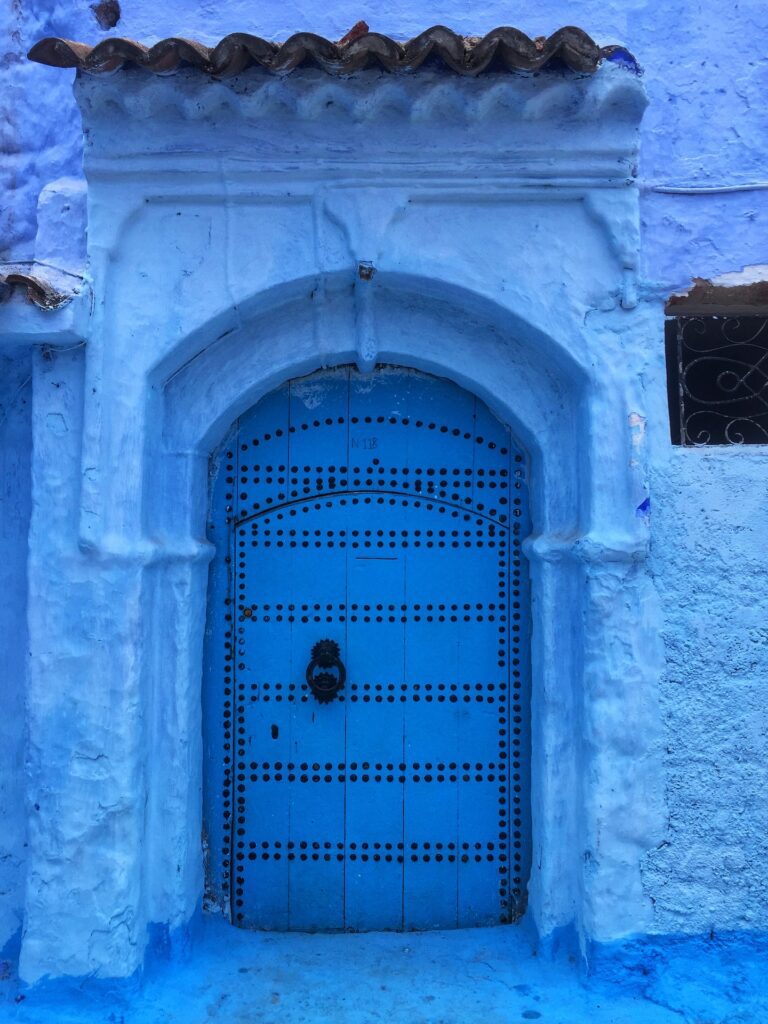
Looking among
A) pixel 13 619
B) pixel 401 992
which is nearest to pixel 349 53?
pixel 13 619

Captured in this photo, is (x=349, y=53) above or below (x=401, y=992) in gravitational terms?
above

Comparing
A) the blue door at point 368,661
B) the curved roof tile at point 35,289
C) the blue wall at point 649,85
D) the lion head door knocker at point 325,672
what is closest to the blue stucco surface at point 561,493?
the blue wall at point 649,85

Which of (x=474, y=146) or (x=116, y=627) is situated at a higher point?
(x=474, y=146)

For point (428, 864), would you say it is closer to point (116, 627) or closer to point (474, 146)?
point (116, 627)

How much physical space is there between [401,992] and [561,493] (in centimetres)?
183

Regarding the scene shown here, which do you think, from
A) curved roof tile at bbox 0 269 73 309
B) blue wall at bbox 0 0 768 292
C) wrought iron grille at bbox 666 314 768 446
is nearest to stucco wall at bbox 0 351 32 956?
curved roof tile at bbox 0 269 73 309

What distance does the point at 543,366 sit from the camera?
3.18m

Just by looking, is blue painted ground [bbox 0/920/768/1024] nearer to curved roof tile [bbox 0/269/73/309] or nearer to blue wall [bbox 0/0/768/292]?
curved roof tile [bbox 0/269/73/309]

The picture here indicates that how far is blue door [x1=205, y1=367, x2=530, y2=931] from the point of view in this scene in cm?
328

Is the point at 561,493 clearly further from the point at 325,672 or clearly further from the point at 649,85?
the point at 649,85

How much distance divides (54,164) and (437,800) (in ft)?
9.12

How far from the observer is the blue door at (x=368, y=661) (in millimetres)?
3281

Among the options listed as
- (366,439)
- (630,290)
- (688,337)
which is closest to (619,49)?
(630,290)

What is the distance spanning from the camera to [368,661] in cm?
333
